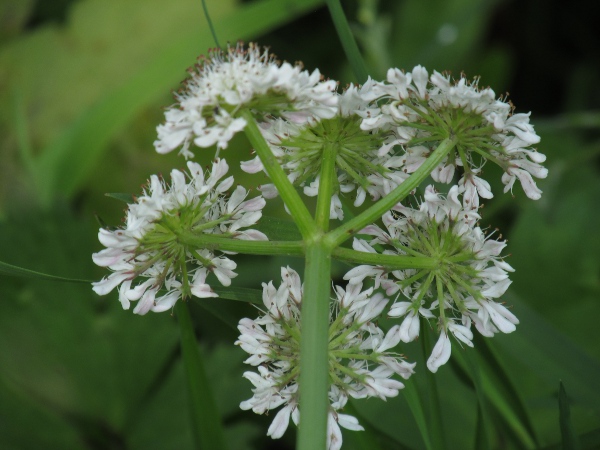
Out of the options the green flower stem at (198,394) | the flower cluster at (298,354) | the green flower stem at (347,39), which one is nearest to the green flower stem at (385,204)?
the flower cluster at (298,354)

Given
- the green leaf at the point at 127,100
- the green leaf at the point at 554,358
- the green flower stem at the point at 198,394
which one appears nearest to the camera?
the green flower stem at the point at 198,394

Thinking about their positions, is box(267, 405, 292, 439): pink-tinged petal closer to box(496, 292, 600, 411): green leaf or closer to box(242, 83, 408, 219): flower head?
box(242, 83, 408, 219): flower head

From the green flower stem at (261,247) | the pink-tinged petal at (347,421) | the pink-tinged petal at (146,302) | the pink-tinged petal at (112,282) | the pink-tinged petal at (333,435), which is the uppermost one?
the green flower stem at (261,247)

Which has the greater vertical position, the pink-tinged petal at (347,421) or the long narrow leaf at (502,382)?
the long narrow leaf at (502,382)

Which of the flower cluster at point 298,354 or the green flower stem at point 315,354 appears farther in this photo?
the flower cluster at point 298,354

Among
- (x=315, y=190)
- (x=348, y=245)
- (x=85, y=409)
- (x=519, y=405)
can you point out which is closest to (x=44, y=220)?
(x=85, y=409)

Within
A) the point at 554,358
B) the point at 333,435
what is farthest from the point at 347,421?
the point at 554,358

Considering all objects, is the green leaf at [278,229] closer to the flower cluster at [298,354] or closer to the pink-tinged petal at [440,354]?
the flower cluster at [298,354]

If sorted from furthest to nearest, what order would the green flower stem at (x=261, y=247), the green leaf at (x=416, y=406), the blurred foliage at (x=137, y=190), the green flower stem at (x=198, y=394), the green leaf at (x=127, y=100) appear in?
the green leaf at (x=127, y=100) → the blurred foliage at (x=137, y=190) → the green flower stem at (x=198, y=394) → the green leaf at (x=416, y=406) → the green flower stem at (x=261, y=247)
